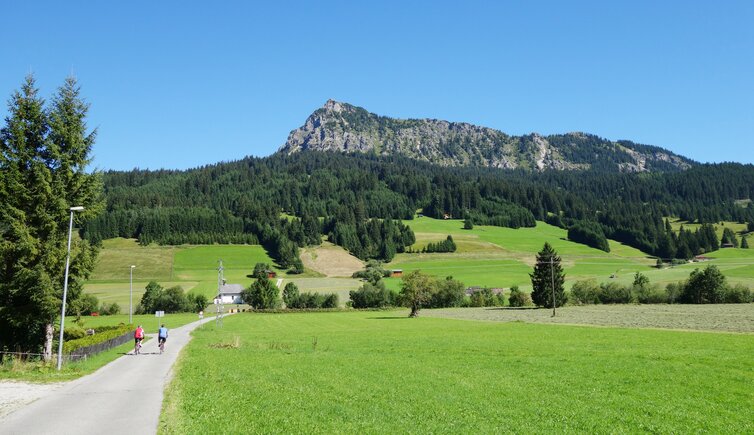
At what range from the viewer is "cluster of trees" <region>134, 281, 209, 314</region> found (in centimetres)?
11900

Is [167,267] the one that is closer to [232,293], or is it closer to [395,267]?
[232,293]

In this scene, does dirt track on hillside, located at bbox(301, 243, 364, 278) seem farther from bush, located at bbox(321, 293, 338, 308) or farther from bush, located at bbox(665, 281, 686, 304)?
bush, located at bbox(665, 281, 686, 304)

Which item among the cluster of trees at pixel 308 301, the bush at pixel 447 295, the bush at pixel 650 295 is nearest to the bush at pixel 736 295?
the bush at pixel 650 295

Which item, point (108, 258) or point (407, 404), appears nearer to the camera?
point (407, 404)

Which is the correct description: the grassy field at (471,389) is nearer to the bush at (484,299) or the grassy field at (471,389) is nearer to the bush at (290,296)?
the bush at (290,296)

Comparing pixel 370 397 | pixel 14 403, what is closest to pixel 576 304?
pixel 370 397

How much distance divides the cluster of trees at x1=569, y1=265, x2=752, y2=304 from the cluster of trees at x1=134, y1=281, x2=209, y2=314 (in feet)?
289

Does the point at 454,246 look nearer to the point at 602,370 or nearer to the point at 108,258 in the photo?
the point at 108,258

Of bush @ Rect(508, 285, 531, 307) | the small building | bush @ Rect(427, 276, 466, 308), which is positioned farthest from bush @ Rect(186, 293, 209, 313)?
bush @ Rect(508, 285, 531, 307)

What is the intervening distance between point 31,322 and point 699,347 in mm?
45115

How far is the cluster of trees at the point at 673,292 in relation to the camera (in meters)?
104

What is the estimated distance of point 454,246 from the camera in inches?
7717

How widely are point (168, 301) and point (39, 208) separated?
315ft

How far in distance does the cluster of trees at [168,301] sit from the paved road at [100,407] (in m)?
99.6
